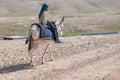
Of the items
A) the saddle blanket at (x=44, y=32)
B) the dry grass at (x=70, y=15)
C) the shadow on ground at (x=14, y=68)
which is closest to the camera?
the shadow on ground at (x=14, y=68)

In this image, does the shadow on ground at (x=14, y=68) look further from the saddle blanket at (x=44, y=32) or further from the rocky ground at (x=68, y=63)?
the saddle blanket at (x=44, y=32)

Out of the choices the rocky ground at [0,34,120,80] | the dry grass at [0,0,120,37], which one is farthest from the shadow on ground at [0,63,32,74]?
the dry grass at [0,0,120,37]

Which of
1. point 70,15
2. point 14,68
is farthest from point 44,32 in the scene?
point 70,15

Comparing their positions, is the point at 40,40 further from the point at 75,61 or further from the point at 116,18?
the point at 116,18

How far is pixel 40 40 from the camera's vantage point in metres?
14.7

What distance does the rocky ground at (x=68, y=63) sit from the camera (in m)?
12.8

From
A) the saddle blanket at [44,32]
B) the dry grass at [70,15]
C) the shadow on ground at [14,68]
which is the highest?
the saddle blanket at [44,32]

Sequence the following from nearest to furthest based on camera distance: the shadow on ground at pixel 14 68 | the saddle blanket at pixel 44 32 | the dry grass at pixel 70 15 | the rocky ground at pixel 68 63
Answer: the rocky ground at pixel 68 63 < the shadow on ground at pixel 14 68 < the saddle blanket at pixel 44 32 < the dry grass at pixel 70 15

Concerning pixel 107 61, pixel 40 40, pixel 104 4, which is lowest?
pixel 104 4

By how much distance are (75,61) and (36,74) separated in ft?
8.76

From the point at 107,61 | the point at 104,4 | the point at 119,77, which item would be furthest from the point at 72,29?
the point at 104,4

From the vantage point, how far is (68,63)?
14.9 m

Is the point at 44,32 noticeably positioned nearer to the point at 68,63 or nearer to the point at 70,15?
the point at 68,63

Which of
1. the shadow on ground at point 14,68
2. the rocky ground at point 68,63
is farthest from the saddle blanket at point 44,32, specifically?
the shadow on ground at point 14,68
